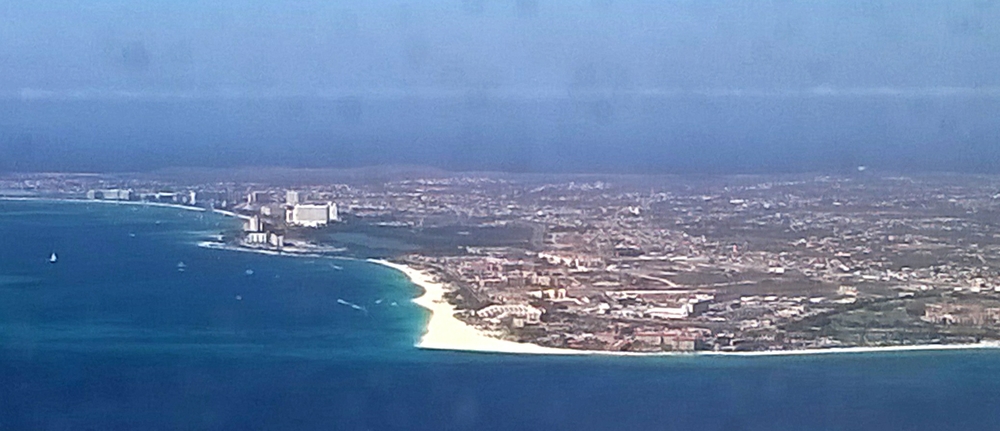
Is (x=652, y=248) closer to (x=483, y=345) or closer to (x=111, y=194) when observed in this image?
(x=483, y=345)

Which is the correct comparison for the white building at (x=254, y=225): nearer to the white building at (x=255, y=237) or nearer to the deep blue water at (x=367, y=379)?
the white building at (x=255, y=237)

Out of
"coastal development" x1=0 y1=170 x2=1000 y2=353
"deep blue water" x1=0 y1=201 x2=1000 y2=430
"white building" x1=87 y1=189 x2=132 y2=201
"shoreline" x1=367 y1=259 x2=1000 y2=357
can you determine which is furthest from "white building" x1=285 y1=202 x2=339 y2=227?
"white building" x1=87 y1=189 x2=132 y2=201

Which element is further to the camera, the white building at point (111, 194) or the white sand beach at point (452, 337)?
the white building at point (111, 194)

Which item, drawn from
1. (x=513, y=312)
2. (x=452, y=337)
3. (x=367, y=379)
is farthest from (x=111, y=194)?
(x=513, y=312)

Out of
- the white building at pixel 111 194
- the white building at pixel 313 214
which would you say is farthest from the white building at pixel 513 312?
the white building at pixel 111 194

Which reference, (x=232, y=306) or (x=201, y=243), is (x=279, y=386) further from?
(x=201, y=243)

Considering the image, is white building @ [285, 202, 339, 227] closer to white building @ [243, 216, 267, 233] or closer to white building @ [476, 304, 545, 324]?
white building @ [243, 216, 267, 233]

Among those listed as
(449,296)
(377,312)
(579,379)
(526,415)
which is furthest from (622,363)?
(377,312)

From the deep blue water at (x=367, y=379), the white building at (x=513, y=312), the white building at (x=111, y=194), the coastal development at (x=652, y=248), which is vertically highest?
the white building at (x=111, y=194)
